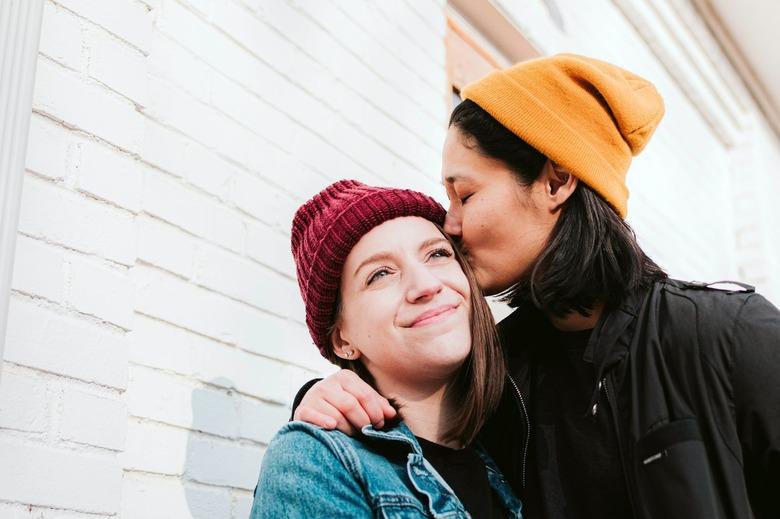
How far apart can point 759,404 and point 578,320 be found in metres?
0.43

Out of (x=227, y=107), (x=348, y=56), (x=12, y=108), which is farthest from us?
(x=348, y=56)

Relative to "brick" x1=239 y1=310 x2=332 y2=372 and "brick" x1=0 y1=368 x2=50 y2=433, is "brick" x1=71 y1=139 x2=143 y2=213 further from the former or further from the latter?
"brick" x1=239 y1=310 x2=332 y2=372

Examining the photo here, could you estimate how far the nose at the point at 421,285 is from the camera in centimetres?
156

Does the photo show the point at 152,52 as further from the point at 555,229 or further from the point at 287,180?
the point at 555,229

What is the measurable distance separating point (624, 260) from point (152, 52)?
1085mm

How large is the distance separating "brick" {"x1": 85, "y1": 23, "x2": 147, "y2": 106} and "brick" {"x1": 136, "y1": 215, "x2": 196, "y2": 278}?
0.26 metres

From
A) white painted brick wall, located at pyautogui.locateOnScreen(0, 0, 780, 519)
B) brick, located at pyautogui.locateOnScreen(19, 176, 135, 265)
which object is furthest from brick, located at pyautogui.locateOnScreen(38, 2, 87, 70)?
brick, located at pyautogui.locateOnScreen(19, 176, 135, 265)

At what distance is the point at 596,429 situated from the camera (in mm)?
1578

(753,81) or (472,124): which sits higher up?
(753,81)

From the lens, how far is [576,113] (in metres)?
1.73

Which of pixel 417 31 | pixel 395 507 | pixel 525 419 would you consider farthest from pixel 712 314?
pixel 417 31

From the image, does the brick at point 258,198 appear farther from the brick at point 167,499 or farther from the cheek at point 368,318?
the brick at point 167,499

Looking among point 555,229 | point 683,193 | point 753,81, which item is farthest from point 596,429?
point 753,81

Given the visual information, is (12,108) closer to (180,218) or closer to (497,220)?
(180,218)
